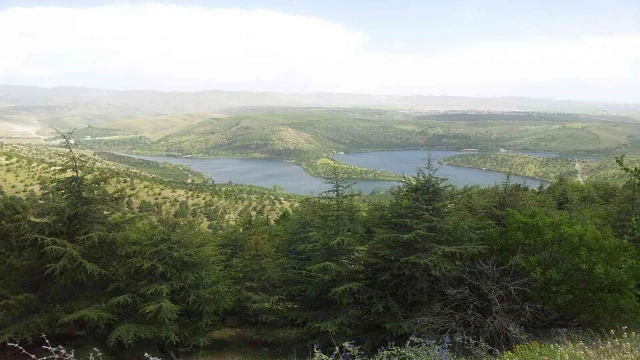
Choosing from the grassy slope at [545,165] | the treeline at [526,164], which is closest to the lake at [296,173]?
the treeline at [526,164]

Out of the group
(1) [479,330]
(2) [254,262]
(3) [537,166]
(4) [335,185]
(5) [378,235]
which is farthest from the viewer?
(3) [537,166]

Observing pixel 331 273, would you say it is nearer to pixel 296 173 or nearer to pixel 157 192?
pixel 157 192

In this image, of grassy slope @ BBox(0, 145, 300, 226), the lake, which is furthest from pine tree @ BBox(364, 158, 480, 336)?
the lake

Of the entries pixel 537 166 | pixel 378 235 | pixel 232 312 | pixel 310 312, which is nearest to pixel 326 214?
pixel 378 235

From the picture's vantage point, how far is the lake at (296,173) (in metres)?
126

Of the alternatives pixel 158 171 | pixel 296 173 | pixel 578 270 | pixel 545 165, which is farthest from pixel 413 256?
pixel 545 165

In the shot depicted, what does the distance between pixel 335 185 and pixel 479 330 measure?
7.66m

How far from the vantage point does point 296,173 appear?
15538 cm

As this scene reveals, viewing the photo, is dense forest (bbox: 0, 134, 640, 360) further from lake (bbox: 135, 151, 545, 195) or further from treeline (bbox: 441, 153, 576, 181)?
treeline (bbox: 441, 153, 576, 181)

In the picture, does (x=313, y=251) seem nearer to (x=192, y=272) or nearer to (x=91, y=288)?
(x=192, y=272)

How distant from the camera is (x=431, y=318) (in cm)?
1374

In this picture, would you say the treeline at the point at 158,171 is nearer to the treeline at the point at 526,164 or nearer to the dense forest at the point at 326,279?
the treeline at the point at 526,164

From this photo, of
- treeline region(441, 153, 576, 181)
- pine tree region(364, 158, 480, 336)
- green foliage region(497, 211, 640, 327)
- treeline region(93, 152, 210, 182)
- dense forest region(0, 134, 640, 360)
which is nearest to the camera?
dense forest region(0, 134, 640, 360)

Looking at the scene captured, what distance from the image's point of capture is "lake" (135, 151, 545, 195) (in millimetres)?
126188
